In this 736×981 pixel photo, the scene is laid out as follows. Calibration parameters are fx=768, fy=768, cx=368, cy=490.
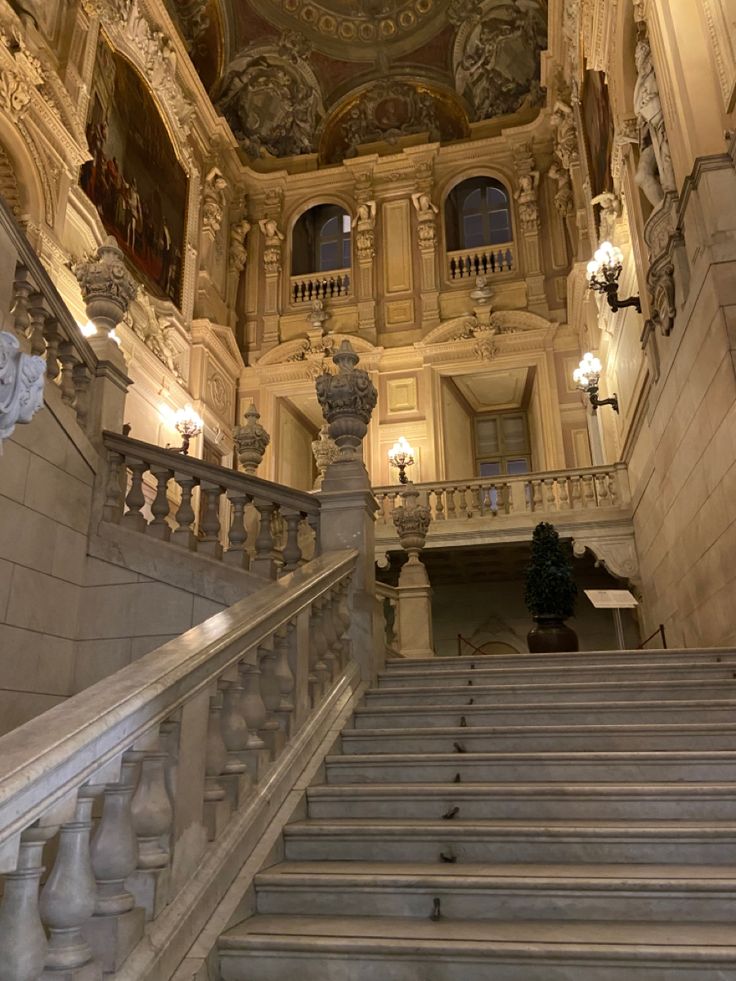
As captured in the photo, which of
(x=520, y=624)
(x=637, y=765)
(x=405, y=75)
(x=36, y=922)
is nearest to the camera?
(x=36, y=922)

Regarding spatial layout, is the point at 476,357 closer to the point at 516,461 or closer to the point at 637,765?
the point at 516,461

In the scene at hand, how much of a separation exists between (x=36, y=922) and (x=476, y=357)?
15.6 m

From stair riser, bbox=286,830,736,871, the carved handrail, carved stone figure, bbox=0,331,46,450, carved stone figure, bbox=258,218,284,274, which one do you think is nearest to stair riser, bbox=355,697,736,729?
the carved handrail

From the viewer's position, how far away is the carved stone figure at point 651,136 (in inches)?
301

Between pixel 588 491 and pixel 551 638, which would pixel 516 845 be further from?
pixel 588 491

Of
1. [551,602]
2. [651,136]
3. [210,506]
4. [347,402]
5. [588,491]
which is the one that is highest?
[651,136]

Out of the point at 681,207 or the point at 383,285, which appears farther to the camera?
the point at 383,285

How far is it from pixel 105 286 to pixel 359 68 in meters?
16.0

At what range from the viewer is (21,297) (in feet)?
17.4

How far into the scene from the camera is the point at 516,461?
17.6 m

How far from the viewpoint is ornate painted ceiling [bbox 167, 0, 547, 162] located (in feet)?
59.7

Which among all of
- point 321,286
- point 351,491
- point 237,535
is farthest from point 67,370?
point 321,286

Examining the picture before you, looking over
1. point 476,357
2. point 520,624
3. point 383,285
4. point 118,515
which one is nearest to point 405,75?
point 383,285

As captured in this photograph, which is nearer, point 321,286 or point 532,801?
point 532,801
